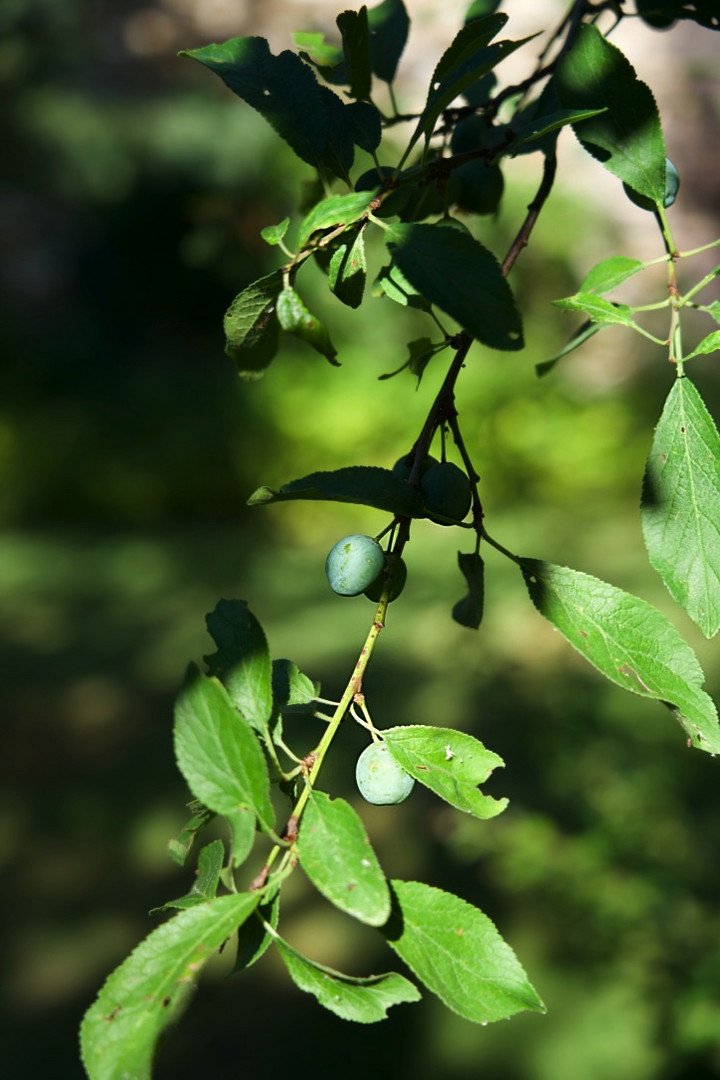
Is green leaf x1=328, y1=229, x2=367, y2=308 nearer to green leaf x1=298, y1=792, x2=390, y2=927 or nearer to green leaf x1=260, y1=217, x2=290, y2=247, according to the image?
green leaf x1=260, y1=217, x2=290, y2=247

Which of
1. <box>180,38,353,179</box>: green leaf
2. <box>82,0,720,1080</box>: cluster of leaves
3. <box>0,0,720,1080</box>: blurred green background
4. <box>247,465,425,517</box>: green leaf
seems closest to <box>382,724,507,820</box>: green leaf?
<box>82,0,720,1080</box>: cluster of leaves

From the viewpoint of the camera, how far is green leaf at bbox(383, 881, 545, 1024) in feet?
1.55

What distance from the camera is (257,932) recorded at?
463mm

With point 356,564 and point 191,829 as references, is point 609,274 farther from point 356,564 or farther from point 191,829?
point 191,829

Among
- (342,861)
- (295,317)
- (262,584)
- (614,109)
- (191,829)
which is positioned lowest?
(262,584)

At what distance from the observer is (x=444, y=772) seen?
52cm

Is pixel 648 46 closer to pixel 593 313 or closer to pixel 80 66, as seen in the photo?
pixel 80 66

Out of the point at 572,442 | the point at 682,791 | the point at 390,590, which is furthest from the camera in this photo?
the point at 572,442

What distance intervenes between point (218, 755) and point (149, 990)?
0.09 metres

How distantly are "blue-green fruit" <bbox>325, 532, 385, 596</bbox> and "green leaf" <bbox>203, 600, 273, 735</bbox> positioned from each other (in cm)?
6

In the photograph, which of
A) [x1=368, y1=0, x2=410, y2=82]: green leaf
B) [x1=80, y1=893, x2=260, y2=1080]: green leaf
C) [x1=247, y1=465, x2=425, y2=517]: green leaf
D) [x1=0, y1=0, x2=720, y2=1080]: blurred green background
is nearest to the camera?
[x1=80, y1=893, x2=260, y2=1080]: green leaf

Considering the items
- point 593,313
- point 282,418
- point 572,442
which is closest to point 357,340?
point 282,418

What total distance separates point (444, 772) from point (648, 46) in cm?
655

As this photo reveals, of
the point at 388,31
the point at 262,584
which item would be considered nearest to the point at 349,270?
the point at 388,31
